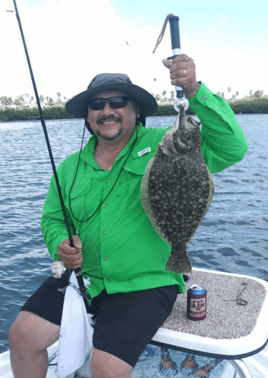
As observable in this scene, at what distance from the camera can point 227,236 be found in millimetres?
10719

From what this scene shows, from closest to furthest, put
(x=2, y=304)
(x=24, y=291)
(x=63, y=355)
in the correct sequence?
(x=63, y=355)
(x=2, y=304)
(x=24, y=291)

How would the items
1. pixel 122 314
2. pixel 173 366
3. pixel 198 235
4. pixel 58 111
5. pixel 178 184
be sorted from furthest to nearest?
pixel 58 111 < pixel 198 235 < pixel 173 366 < pixel 122 314 < pixel 178 184

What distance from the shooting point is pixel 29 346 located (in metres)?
3.00

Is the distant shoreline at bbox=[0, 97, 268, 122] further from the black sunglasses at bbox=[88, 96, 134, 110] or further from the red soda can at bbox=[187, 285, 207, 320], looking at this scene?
the red soda can at bbox=[187, 285, 207, 320]

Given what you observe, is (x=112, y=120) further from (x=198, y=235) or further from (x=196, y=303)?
(x=198, y=235)

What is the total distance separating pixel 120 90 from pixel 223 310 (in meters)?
2.02

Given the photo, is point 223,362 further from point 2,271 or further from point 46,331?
point 2,271

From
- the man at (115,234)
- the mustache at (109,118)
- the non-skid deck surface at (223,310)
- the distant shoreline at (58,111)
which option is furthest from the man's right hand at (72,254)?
the distant shoreline at (58,111)

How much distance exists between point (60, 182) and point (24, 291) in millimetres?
4999

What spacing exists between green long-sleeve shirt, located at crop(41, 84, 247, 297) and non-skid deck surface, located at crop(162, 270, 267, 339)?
1.02ft

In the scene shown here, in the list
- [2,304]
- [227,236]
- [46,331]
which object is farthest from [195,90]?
[227,236]

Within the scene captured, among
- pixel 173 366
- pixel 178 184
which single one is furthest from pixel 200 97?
pixel 173 366

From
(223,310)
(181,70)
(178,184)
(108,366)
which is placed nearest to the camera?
(181,70)

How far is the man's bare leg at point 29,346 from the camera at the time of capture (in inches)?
119
